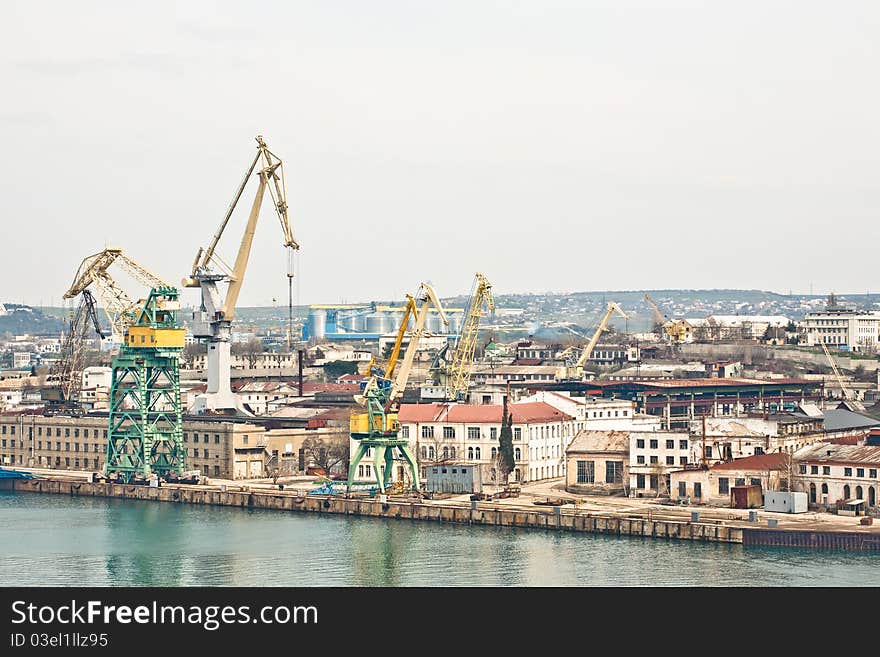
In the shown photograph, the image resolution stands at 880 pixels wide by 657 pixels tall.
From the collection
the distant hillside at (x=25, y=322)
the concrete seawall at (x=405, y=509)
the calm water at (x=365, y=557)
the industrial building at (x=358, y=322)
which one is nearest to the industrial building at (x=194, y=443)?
the concrete seawall at (x=405, y=509)

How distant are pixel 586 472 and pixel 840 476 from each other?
13.3 ft

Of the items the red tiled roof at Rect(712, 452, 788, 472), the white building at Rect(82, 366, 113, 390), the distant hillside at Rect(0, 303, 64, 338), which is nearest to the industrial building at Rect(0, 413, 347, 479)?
the red tiled roof at Rect(712, 452, 788, 472)

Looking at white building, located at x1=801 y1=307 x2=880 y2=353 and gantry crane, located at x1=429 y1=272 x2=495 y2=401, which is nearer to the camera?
gantry crane, located at x1=429 y1=272 x2=495 y2=401

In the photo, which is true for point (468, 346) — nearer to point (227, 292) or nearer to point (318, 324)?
point (227, 292)

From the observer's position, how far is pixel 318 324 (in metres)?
91.2

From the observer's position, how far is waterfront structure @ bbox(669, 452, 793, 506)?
17984 millimetres

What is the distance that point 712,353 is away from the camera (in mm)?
46406

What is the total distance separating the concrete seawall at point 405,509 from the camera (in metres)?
16.6

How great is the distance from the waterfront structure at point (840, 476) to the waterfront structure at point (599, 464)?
287 cm

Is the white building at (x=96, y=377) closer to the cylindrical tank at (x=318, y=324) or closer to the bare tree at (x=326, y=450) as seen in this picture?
the bare tree at (x=326, y=450)

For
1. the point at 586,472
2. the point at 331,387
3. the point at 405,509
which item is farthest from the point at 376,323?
the point at 405,509

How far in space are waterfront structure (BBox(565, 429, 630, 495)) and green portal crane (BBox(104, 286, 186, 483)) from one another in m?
7.17

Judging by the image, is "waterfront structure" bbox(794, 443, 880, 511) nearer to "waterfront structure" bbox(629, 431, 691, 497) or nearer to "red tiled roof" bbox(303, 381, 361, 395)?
"waterfront structure" bbox(629, 431, 691, 497)
